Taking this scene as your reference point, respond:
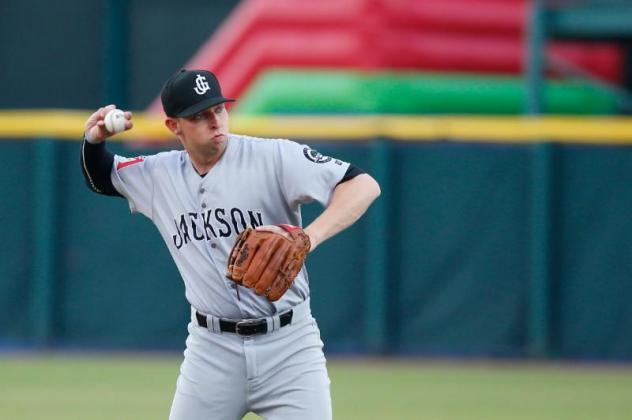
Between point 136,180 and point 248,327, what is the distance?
773 millimetres

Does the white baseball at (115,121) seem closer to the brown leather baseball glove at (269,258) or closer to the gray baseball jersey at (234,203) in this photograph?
the gray baseball jersey at (234,203)

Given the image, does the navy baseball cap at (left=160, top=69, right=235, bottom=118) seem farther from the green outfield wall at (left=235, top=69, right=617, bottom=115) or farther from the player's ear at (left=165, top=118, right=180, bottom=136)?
the green outfield wall at (left=235, top=69, right=617, bottom=115)

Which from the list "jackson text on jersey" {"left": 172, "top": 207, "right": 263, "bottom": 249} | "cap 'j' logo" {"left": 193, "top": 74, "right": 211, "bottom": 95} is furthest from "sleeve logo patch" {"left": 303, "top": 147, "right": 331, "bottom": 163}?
"cap 'j' logo" {"left": 193, "top": 74, "right": 211, "bottom": 95}

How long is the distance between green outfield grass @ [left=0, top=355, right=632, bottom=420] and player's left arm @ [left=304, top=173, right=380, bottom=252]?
387cm

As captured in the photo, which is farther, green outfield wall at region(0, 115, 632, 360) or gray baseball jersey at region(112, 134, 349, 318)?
green outfield wall at region(0, 115, 632, 360)

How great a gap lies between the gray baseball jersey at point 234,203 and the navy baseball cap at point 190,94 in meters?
0.25

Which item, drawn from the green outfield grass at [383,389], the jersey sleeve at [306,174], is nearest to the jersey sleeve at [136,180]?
the jersey sleeve at [306,174]

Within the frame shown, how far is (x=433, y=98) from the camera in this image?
14.2m

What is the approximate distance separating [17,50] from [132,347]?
27.6 feet

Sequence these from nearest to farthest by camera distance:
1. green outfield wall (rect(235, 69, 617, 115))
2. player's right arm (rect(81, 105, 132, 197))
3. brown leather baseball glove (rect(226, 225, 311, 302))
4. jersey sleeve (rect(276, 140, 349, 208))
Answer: brown leather baseball glove (rect(226, 225, 311, 302))
jersey sleeve (rect(276, 140, 349, 208))
player's right arm (rect(81, 105, 132, 197))
green outfield wall (rect(235, 69, 617, 115))

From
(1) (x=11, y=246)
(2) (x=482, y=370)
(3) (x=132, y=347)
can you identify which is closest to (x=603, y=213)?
(2) (x=482, y=370)

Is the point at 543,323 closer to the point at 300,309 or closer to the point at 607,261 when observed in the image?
the point at 607,261

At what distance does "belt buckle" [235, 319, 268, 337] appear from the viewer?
16.8ft

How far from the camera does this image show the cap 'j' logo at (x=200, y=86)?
16.7 ft
